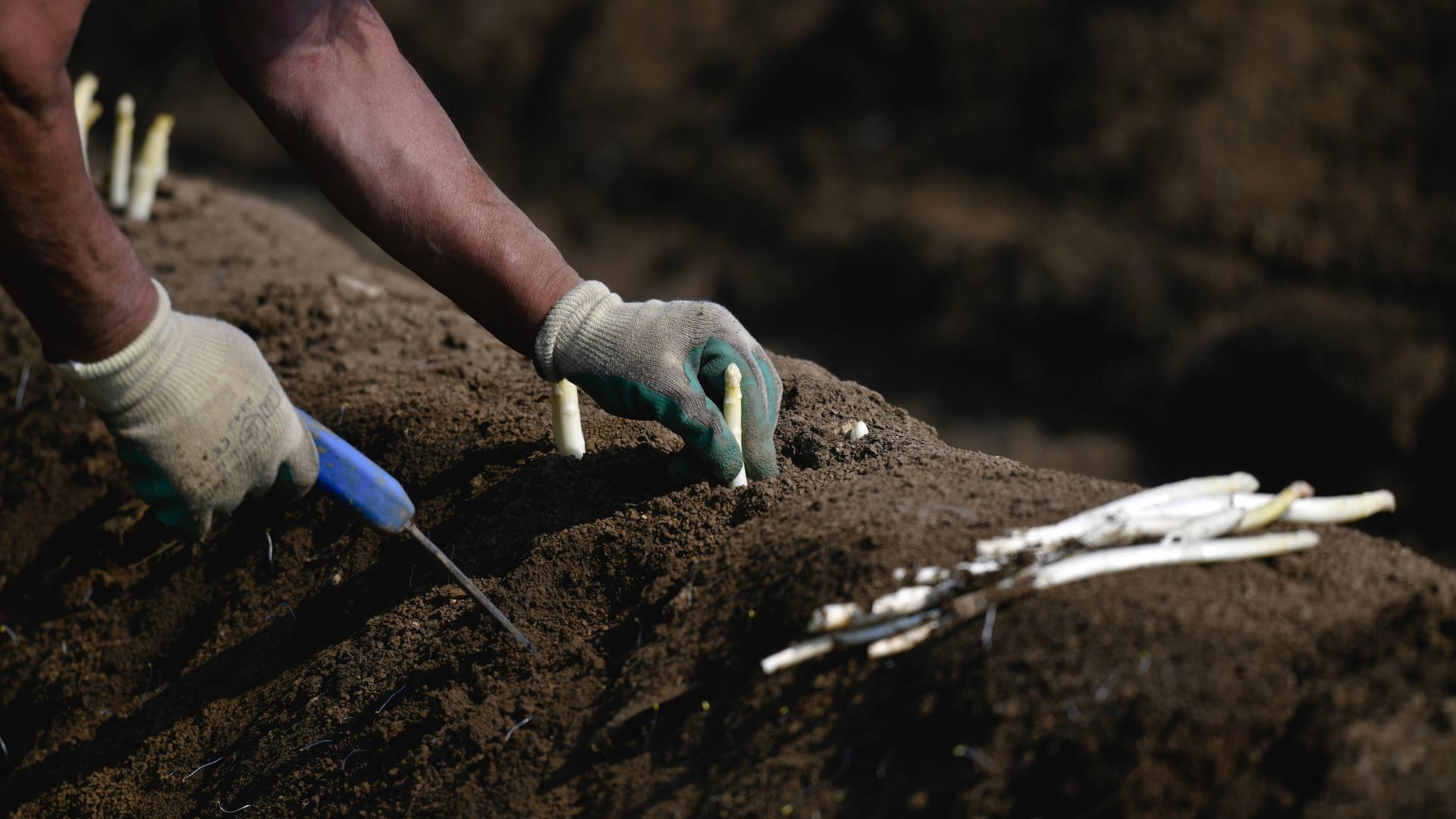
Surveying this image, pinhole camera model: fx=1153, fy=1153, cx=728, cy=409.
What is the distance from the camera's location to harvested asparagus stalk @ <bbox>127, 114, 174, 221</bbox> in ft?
12.3

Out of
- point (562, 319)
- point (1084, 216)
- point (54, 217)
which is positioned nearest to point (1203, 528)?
point (562, 319)

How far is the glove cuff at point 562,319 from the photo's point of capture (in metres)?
2.04

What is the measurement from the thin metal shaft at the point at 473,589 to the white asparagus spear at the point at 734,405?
0.44 metres

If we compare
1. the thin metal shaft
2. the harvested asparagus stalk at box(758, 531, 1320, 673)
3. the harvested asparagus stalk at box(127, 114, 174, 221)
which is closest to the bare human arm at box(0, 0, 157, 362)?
the thin metal shaft

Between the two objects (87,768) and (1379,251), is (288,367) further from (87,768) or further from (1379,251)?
(1379,251)

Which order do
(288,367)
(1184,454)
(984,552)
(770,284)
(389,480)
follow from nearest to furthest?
(984,552)
(389,480)
(288,367)
(1184,454)
(770,284)

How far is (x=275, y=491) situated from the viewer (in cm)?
215

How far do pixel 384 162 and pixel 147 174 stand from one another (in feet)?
7.02

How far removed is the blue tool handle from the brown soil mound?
0.49ft

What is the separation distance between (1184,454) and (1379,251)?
1.32 meters

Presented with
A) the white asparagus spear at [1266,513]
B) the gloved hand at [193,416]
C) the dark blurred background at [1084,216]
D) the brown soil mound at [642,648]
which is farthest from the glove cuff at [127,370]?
the dark blurred background at [1084,216]

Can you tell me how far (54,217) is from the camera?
174 centimetres

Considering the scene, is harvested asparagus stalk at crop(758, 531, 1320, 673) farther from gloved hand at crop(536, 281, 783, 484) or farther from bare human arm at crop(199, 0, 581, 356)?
bare human arm at crop(199, 0, 581, 356)

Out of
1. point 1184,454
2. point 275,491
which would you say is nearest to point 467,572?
point 275,491
